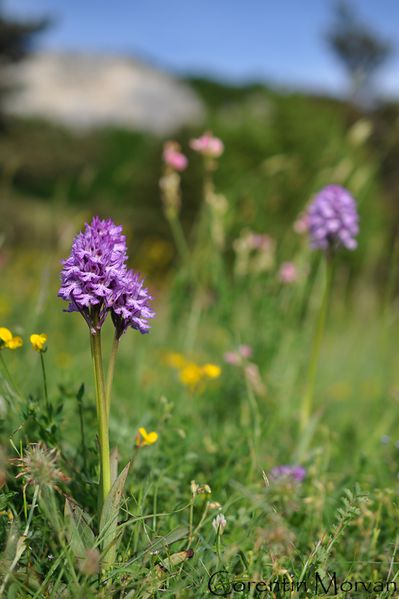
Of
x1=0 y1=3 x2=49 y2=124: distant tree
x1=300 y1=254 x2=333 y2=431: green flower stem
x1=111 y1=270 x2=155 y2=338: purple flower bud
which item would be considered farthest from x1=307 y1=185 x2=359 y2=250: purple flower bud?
x1=0 y1=3 x2=49 y2=124: distant tree

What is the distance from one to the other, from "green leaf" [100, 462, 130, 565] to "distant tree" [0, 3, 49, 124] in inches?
693

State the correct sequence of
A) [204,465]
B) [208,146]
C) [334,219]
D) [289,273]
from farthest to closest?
1. [289,273]
2. [208,146]
3. [334,219]
4. [204,465]

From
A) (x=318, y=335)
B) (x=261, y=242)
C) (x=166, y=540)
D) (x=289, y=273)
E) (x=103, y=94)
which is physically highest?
(x=103, y=94)

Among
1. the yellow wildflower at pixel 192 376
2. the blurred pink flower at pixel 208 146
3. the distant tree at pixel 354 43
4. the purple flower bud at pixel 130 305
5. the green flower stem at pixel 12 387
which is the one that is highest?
the distant tree at pixel 354 43

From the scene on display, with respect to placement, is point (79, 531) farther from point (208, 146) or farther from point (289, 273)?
point (289, 273)

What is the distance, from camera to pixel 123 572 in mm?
1185

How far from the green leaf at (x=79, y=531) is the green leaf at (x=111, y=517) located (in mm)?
25

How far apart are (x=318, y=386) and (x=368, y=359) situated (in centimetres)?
114

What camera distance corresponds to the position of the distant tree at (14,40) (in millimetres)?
17281

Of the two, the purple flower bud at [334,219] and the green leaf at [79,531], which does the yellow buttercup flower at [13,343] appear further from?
the purple flower bud at [334,219]

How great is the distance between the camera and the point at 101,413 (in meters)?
1.16

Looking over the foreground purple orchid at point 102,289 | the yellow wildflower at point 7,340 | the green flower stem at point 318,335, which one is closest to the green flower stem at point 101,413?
the foreground purple orchid at point 102,289

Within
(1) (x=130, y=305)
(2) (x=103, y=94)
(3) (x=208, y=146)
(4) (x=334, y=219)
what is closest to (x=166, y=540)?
(1) (x=130, y=305)

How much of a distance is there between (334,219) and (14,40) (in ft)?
58.7
